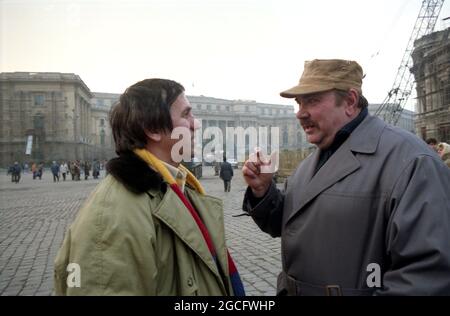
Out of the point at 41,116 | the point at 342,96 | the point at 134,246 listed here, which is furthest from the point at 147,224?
the point at 41,116

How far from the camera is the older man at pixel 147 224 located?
57.2 inches

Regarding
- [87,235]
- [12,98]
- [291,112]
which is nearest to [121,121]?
[87,235]

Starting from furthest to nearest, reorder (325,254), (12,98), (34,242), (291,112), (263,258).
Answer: (291,112), (12,98), (34,242), (263,258), (325,254)

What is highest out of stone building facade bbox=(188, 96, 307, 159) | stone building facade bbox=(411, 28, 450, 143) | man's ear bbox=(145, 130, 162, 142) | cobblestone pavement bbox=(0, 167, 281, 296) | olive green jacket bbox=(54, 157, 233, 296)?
stone building facade bbox=(188, 96, 307, 159)

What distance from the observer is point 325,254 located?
5.96ft

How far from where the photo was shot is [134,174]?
166 centimetres

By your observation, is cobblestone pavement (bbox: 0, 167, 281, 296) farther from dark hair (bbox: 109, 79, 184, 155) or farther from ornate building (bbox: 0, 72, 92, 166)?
ornate building (bbox: 0, 72, 92, 166)

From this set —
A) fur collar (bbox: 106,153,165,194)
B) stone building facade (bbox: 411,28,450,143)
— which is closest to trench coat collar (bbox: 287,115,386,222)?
fur collar (bbox: 106,153,165,194)

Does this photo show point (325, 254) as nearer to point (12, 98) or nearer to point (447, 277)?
point (447, 277)

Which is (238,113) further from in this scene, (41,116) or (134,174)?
(134,174)

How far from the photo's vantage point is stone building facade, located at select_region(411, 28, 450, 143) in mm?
28266

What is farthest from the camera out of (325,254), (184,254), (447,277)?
(325,254)

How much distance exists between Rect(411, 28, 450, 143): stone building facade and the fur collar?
100 feet
